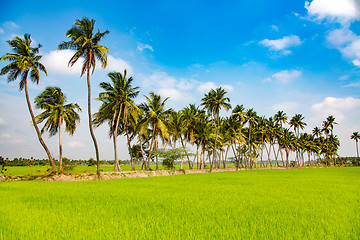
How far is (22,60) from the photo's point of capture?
65.6 feet

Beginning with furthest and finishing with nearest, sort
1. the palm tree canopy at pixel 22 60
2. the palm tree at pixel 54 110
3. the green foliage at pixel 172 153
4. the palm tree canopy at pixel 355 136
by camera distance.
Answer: the palm tree canopy at pixel 355 136
the green foliage at pixel 172 153
the palm tree at pixel 54 110
the palm tree canopy at pixel 22 60

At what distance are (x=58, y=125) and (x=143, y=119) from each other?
39.9 ft

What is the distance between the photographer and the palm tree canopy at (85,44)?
20.6m

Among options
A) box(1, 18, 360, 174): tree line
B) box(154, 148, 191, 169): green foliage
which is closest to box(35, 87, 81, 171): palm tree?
box(1, 18, 360, 174): tree line

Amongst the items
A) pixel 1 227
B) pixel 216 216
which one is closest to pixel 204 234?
pixel 216 216

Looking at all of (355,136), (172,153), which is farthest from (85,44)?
(355,136)

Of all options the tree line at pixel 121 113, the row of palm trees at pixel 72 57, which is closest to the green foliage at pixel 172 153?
the tree line at pixel 121 113

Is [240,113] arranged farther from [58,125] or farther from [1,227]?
[1,227]

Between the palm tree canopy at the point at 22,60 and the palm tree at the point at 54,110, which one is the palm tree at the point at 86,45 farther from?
the palm tree at the point at 54,110

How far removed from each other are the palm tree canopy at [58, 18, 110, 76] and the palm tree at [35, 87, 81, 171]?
10.2 metres

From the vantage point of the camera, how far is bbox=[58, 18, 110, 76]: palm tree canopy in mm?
20641

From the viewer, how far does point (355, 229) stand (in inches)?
169

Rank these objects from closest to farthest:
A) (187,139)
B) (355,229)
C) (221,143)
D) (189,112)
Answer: (355,229)
(189,112)
(187,139)
(221,143)

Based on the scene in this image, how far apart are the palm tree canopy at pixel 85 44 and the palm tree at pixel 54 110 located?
10209 millimetres
